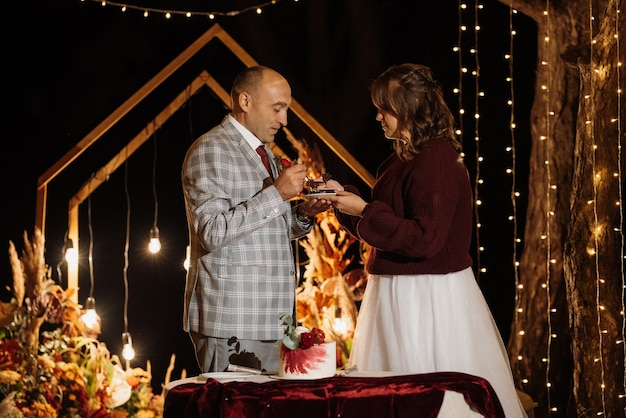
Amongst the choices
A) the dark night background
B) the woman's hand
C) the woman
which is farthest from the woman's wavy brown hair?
the dark night background

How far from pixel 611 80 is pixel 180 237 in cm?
261

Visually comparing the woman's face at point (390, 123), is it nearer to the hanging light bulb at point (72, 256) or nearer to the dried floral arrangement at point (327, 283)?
the dried floral arrangement at point (327, 283)

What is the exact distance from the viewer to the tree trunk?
4234 millimetres

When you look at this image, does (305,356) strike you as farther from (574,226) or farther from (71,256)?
(71,256)

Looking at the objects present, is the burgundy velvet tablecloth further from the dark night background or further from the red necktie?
the dark night background

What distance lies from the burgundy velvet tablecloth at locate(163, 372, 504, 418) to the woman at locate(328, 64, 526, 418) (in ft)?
1.22

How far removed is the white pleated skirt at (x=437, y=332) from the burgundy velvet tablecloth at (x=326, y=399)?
36cm

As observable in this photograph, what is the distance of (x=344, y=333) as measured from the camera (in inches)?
186

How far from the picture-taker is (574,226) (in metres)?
4.45

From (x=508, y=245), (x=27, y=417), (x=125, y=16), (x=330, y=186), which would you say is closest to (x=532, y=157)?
(x=508, y=245)

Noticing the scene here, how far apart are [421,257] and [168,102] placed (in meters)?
2.86

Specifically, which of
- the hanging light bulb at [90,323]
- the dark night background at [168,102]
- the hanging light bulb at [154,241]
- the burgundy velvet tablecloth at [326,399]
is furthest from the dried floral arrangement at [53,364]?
the burgundy velvet tablecloth at [326,399]

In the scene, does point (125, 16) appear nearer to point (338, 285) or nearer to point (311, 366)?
point (338, 285)

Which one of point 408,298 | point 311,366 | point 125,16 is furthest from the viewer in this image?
point 125,16
